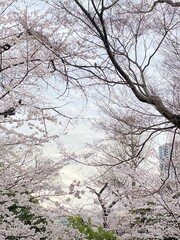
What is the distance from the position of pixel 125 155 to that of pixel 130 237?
473 centimetres

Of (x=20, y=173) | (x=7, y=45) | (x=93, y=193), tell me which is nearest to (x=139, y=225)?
(x=93, y=193)

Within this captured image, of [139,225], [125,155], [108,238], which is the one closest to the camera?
[108,238]

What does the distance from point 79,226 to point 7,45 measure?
4474 millimetres

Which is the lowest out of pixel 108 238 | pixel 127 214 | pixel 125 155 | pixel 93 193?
pixel 108 238

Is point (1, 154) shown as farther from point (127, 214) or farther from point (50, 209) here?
point (127, 214)

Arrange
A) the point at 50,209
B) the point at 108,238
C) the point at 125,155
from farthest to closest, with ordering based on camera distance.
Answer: the point at 125,155
the point at 108,238
the point at 50,209

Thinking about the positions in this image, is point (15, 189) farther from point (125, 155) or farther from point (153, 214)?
point (125, 155)

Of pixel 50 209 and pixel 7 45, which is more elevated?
pixel 7 45

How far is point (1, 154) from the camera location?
15.0ft

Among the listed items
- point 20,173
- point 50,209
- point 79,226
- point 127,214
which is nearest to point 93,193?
point 127,214

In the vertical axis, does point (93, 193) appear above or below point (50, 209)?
above

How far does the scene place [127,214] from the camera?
1092 cm

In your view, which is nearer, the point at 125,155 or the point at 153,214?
the point at 153,214

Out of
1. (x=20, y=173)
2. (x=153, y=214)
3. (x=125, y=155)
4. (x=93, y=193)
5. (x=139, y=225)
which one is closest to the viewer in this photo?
(x=20, y=173)
